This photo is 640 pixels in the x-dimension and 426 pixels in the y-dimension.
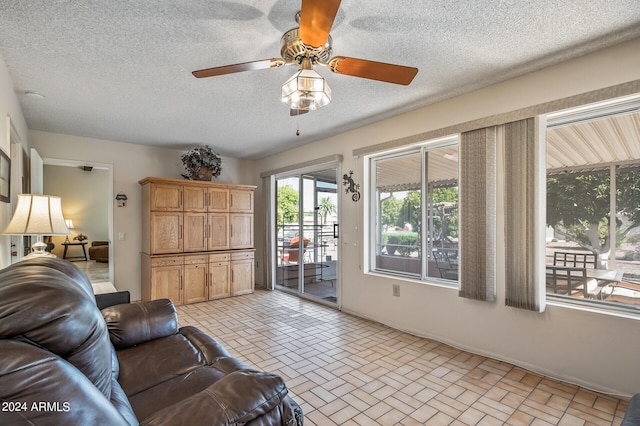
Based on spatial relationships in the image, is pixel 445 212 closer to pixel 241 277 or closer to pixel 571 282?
pixel 571 282

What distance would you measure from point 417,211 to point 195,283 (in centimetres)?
352

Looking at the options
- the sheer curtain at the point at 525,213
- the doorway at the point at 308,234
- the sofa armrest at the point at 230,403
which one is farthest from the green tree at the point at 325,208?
the sofa armrest at the point at 230,403

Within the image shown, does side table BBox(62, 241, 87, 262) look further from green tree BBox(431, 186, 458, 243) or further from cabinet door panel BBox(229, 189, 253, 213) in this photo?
green tree BBox(431, 186, 458, 243)

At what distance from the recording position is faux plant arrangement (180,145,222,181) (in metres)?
5.06

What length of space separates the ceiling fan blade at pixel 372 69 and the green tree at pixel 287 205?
359 cm

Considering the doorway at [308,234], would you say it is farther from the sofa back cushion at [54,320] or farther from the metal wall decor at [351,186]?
the sofa back cushion at [54,320]

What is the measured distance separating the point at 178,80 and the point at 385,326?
11.1ft

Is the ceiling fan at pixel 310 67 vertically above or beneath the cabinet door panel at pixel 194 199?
above

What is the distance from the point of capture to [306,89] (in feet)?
5.77

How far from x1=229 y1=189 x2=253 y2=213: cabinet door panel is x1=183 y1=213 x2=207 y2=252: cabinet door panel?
516 millimetres

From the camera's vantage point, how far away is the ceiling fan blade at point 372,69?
6.10 ft

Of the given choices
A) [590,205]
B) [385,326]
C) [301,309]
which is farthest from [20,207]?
[590,205]

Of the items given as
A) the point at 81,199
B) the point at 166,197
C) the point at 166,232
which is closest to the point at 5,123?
the point at 166,197

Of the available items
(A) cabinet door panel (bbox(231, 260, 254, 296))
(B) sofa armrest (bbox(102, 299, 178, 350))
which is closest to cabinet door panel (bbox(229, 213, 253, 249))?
(A) cabinet door panel (bbox(231, 260, 254, 296))
